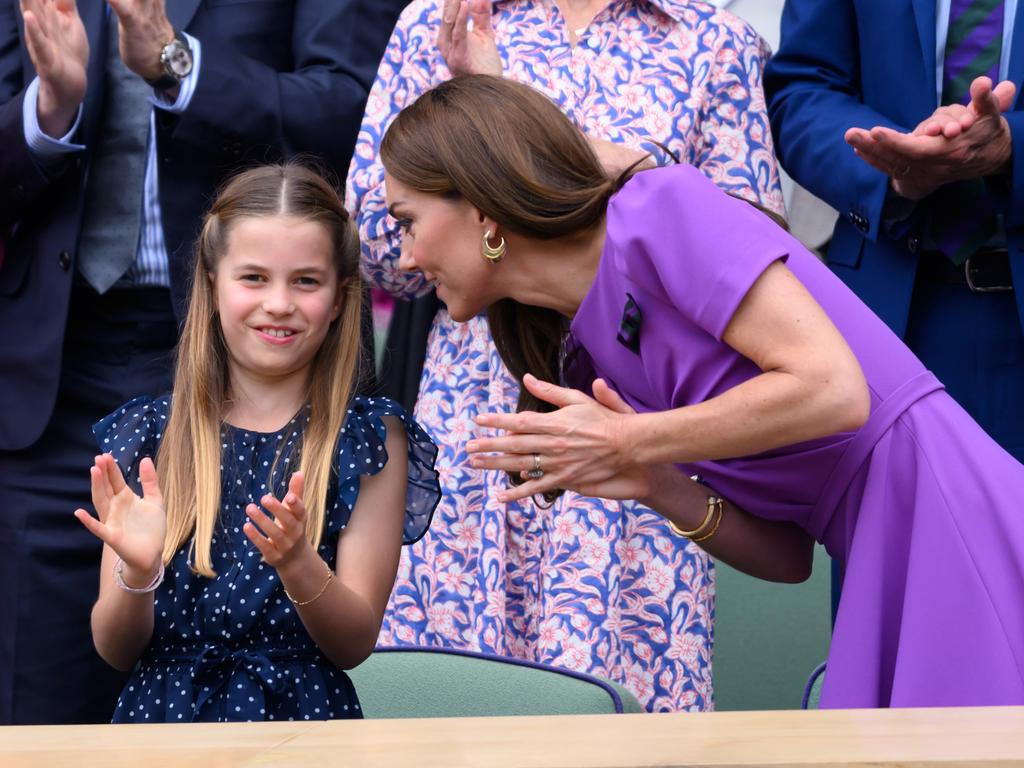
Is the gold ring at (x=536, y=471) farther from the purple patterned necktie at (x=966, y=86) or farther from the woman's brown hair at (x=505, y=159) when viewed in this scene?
the purple patterned necktie at (x=966, y=86)

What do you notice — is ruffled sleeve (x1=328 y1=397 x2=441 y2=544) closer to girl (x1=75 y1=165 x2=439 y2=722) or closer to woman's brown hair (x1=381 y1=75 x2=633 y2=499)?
girl (x1=75 y1=165 x2=439 y2=722)

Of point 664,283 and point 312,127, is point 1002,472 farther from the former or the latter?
point 312,127

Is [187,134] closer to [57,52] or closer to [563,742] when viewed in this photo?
[57,52]

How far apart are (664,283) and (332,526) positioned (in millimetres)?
672

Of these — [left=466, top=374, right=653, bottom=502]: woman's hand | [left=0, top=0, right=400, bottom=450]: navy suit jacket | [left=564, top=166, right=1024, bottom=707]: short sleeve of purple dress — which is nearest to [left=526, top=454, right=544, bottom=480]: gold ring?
[left=466, top=374, right=653, bottom=502]: woman's hand

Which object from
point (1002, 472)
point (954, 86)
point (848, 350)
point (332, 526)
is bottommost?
point (332, 526)

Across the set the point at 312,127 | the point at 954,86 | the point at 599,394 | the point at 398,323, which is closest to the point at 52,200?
the point at 312,127

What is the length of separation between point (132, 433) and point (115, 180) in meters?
0.71

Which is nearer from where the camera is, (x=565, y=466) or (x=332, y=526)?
(x=565, y=466)

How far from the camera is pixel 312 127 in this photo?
9.02 ft

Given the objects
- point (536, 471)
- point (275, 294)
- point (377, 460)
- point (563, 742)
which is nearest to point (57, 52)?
point (275, 294)

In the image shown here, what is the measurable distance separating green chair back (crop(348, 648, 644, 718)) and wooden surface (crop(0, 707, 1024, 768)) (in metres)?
0.75

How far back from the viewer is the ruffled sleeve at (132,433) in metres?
2.24

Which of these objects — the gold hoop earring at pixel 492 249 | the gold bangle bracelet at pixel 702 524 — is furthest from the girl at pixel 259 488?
the gold bangle bracelet at pixel 702 524
